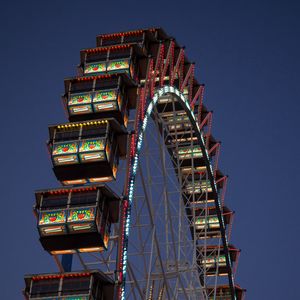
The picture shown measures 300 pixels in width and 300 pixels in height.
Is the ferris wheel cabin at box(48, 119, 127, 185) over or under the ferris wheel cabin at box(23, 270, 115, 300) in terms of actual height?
over

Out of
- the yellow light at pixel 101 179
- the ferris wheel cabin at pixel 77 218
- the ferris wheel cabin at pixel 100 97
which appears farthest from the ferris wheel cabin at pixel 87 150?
the ferris wheel cabin at pixel 100 97

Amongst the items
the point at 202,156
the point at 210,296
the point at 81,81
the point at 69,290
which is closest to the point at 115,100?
the point at 81,81

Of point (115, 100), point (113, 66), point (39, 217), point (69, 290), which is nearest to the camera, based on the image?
point (69, 290)

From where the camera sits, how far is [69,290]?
23.8 meters

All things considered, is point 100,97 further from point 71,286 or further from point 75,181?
point 71,286

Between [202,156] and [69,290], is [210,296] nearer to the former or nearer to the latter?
[202,156]

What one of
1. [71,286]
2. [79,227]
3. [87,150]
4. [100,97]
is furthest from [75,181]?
[71,286]

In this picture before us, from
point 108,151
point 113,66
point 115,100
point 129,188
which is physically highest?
point 113,66

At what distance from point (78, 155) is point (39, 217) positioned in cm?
272

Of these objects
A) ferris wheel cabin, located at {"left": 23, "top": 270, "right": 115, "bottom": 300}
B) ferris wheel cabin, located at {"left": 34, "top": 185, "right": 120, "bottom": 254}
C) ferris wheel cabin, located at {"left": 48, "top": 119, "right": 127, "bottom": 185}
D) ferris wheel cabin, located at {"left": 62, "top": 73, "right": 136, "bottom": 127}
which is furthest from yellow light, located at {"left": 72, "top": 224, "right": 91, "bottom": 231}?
ferris wheel cabin, located at {"left": 62, "top": 73, "right": 136, "bottom": 127}

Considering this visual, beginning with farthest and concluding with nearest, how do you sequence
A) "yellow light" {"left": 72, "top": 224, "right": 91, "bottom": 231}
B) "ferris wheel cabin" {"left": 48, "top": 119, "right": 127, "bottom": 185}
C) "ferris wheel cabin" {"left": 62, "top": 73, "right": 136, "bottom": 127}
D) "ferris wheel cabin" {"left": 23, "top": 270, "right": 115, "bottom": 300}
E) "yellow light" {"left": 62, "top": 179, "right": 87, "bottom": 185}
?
"ferris wheel cabin" {"left": 62, "top": 73, "right": 136, "bottom": 127} < "yellow light" {"left": 62, "top": 179, "right": 87, "bottom": 185} < "ferris wheel cabin" {"left": 48, "top": 119, "right": 127, "bottom": 185} < "yellow light" {"left": 72, "top": 224, "right": 91, "bottom": 231} < "ferris wheel cabin" {"left": 23, "top": 270, "right": 115, "bottom": 300}

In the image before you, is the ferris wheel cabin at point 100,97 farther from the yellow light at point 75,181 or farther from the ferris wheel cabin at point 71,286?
the ferris wheel cabin at point 71,286

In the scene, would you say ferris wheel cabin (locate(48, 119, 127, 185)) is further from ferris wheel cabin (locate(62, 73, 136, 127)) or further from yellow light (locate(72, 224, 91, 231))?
yellow light (locate(72, 224, 91, 231))

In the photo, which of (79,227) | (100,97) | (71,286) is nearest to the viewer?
(71,286)
